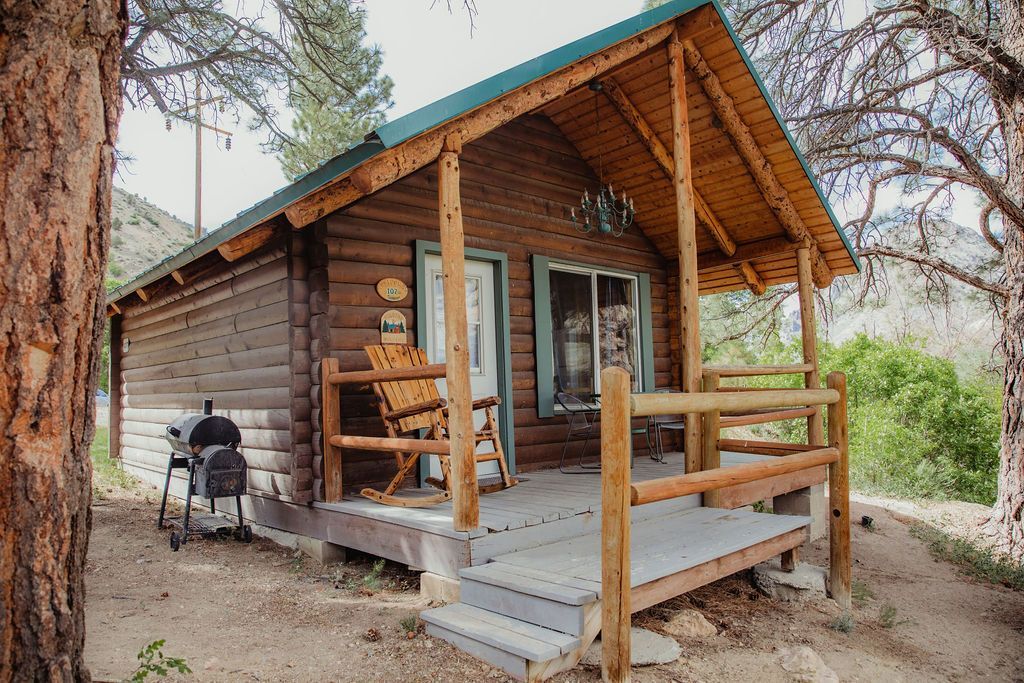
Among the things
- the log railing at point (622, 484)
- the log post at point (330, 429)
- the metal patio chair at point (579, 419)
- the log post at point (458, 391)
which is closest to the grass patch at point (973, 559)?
the metal patio chair at point (579, 419)

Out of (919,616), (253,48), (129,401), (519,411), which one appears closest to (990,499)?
(919,616)

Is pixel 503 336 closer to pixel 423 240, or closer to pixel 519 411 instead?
pixel 519 411

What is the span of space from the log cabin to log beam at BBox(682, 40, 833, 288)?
0.02 meters

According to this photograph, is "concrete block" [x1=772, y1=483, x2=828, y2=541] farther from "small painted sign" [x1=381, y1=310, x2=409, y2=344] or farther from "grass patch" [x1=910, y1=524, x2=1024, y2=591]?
"small painted sign" [x1=381, y1=310, x2=409, y2=344]

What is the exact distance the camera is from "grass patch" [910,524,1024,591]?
17.6 ft

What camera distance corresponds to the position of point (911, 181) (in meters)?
6.75

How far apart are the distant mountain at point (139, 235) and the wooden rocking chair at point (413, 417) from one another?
98.2 feet

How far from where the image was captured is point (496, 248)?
575 centimetres

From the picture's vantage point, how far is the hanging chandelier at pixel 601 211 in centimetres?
602

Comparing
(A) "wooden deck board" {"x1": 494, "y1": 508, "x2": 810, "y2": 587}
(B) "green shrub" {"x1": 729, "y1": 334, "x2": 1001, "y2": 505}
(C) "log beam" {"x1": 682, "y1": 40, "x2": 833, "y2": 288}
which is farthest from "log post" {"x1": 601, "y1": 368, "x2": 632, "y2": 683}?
(B) "green shrub" {"x1": 729, "y1": 334, "x2": 1001, "y2": 505}

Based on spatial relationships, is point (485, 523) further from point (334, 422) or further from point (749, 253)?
point (749, 253)

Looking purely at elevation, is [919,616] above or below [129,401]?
below

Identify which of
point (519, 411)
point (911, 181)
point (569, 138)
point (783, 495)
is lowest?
point (783, 495)

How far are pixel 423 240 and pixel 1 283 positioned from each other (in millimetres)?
3541
